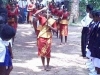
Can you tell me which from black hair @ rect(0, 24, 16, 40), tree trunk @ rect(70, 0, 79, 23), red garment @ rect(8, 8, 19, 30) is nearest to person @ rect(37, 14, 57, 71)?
black hair @ rect(0, 24, 16, 40)

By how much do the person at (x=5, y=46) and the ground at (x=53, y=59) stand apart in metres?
2.81

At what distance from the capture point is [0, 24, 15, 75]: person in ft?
17.2

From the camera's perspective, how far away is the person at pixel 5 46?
17.2ft

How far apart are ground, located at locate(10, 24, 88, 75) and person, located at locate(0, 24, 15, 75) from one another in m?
2.81

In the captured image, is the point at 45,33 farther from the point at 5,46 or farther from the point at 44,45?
the point at 5,46

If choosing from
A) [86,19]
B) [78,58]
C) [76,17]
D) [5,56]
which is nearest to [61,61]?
[78,58]

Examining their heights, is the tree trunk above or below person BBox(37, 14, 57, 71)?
below

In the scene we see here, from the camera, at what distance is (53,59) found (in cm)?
1024

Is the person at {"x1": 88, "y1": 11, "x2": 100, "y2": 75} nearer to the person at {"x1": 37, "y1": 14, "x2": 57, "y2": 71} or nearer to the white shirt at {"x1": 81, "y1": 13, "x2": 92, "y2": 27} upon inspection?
the person at {"x1": 37, "y1": 14, "x2": 57, "y2": 71}

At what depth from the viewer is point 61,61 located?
32.7 feet

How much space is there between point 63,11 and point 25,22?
10.1 m

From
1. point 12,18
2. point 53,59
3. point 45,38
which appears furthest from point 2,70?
point 12,18

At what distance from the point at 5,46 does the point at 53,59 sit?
491 cm

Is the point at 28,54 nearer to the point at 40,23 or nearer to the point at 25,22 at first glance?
the point at 40,23
